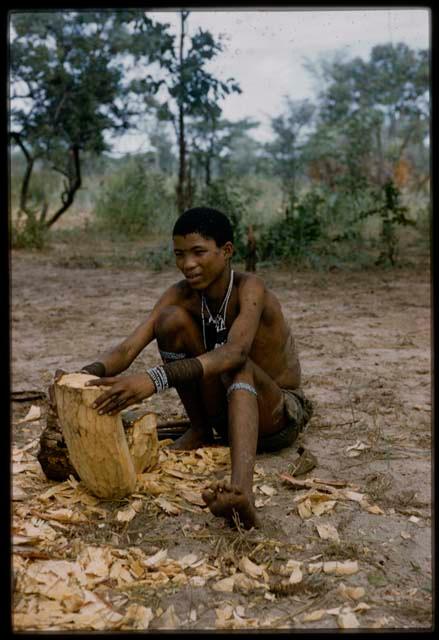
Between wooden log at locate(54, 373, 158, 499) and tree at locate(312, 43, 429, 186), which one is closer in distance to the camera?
wooden log at locate(54, 373, 158, 499)

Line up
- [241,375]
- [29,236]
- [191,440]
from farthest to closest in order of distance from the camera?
[29,236]
[191,440]
[241,375]

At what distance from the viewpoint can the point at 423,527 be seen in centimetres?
269

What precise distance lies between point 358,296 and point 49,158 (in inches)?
281

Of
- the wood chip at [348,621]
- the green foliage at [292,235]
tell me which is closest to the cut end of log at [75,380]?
the wood chip at [348,621]

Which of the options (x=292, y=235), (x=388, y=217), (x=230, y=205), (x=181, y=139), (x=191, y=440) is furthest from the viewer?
(x=181, y=139)

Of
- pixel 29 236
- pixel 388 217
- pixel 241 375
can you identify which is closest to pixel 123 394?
pixel 241 375

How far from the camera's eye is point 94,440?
2.69 meters

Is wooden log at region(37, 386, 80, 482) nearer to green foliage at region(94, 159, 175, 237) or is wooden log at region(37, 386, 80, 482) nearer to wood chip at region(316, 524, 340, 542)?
wood chip at region(316, 524, 340, 542)

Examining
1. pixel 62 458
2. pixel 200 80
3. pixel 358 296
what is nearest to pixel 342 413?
pixel 62 458

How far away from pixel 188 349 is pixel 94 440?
708mm

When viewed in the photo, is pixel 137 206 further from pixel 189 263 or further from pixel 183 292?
pixel 189 263

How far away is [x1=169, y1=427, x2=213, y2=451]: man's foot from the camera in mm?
3404

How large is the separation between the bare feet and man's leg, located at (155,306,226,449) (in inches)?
27.0

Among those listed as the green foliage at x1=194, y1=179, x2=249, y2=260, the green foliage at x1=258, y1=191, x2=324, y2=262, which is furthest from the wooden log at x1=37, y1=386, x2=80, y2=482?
the green foliage at x1=258, y1=191, x2=324, y2=262
